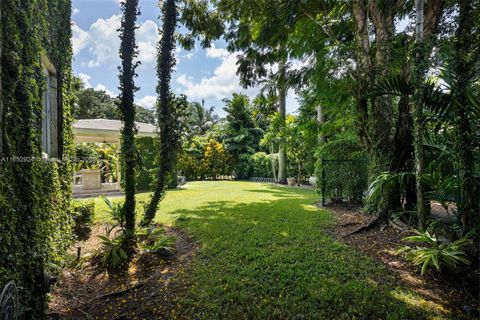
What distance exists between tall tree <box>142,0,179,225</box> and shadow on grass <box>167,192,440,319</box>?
50.7 inches

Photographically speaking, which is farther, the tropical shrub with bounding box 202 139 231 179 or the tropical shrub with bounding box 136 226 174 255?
the tropical shrub with bounding box 202 139 231 179

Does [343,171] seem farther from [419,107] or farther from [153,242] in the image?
[153,242]

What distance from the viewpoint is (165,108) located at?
4715 millimetres

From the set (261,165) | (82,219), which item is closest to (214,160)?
(261,165)

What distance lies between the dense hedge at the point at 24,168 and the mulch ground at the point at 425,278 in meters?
4.14

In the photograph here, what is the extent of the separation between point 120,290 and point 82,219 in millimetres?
3022

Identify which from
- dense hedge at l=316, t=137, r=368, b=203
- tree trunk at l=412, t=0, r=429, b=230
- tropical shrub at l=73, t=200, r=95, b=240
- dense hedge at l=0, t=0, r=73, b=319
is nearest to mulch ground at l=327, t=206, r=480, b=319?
tree trunk at l=412, t=0, r=429, b=230

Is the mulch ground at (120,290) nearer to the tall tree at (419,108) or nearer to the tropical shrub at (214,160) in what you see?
the tall tree at (419,108)

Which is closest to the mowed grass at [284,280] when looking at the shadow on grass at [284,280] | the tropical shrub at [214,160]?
the shadow on grass at [284,280]

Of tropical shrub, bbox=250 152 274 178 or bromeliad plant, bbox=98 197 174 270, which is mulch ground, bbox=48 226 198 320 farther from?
tropical shrub, bbox=250 152 274 178

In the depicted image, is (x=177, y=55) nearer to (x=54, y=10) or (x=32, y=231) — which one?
(x=54, y=10)

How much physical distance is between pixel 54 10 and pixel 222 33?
6003 millimetres

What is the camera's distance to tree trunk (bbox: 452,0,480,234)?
9.41 ft

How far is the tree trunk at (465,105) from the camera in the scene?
2867mm
